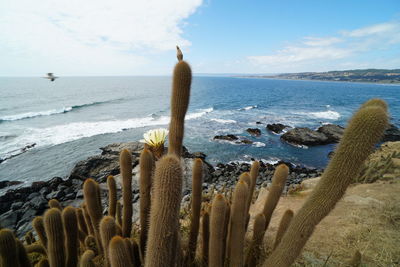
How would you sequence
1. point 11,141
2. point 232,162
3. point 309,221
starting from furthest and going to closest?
point 11,141
point 232,162
point 309,221

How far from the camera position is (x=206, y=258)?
308 centimetres

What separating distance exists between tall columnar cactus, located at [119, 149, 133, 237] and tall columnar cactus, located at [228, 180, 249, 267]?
4.61 feet

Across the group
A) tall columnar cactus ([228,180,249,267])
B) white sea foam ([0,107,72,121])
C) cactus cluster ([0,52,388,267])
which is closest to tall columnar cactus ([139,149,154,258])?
cactus cluster ([0,52,388,267])

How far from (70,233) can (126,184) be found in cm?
80

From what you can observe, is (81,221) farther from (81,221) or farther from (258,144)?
(258,144)

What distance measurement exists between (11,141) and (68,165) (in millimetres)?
11085

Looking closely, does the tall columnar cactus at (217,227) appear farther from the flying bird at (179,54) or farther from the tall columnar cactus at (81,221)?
the tall columnar cactus at (81,221)

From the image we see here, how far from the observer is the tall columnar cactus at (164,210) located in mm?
1708

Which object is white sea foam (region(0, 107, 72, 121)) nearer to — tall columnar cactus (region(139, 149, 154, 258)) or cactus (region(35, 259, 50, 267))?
cactus (region(35, 259, 50, 267))

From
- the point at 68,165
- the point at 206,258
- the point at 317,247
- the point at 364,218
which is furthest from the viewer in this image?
the point at 68,165

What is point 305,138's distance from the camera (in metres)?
24.9

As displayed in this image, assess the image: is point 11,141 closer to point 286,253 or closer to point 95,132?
point 95,132

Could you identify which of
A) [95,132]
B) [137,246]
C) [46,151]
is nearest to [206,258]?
[137,246]

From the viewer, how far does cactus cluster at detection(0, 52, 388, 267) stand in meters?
1.75
